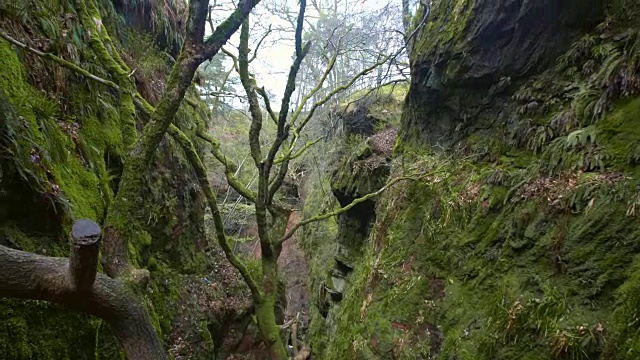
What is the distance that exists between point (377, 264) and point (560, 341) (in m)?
3.48

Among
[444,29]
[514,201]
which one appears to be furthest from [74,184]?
[444,29]

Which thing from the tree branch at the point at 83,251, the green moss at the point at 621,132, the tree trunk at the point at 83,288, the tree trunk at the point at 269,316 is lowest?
the tree trunk at the point at 269,316

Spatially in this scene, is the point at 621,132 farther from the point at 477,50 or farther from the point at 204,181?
the point at 204,181

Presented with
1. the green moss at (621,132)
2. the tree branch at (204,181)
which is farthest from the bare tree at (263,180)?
the green moss at (621,132)

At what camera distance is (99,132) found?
480 cm

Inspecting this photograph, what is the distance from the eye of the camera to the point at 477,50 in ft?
19.1

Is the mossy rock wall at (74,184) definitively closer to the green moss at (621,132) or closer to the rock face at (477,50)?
the rock face at (477,50)

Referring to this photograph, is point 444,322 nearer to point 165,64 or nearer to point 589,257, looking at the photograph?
point 589,257

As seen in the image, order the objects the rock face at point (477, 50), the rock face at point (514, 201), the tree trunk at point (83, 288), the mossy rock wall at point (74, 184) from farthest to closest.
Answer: the rock face at point (477, 50) → the rock face at point (514, 201) → the mossy rock wall at point (74, 184) → the tree trunk at point (83, 288)

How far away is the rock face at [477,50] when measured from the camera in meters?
5.01

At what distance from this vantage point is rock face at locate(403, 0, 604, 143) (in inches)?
197

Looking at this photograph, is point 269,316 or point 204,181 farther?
point 269,316

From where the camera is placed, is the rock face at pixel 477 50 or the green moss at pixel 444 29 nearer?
the rock face at pixel 477 50

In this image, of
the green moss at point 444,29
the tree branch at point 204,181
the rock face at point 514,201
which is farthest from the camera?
the green moss at point 444,29
